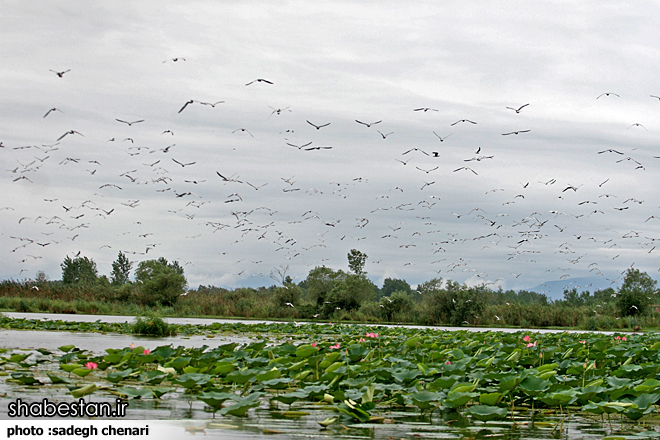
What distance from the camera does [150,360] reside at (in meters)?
9.96

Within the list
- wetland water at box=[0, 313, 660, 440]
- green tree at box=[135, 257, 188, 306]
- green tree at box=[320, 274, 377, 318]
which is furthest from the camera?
green tree at box=[135, 257, 188, 306]

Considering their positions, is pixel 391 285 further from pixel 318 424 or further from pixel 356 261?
pixel 318 424

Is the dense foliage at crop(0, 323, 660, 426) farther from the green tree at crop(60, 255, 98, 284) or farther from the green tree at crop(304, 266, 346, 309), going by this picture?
the green tree at crop(60, 255, 98, 284)

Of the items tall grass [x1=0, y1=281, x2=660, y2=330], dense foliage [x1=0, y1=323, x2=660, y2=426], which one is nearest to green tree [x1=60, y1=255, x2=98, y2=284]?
tall grass [x1=0, y1=281, x2=660, y2=330]

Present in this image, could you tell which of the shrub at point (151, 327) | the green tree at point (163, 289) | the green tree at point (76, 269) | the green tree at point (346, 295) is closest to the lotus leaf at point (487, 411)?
the shrub at point (151, 327)

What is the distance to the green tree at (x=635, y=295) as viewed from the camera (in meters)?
41.6

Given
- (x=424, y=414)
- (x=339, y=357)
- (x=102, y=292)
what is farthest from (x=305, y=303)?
(x=424, y=414)

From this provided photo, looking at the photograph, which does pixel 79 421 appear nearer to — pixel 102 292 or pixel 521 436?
pixel 521 436

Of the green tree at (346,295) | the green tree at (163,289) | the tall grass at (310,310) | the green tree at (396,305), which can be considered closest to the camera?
the tall grass at (310,310)

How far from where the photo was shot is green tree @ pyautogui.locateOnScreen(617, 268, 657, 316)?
4159cm

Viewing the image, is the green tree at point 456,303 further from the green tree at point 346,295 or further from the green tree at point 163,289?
the green tree at point 163,289

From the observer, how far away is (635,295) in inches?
1644

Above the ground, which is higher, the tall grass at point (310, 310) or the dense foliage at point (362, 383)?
the dense foliage at point (362, 383)

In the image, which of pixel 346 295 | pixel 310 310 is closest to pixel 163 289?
pixel 310 310
